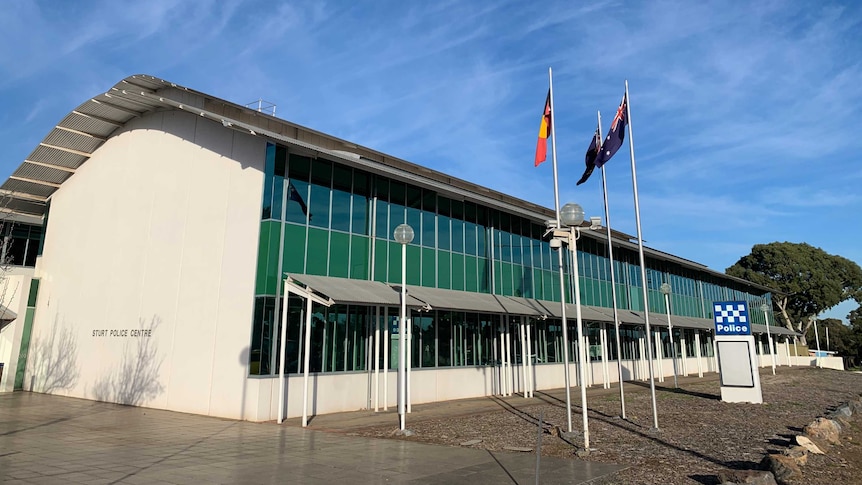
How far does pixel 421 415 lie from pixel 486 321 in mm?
7143

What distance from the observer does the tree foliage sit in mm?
59750

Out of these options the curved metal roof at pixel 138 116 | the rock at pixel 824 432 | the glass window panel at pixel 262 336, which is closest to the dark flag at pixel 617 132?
the curved metal roof at pixel 138 116

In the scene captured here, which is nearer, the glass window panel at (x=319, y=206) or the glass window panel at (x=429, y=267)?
the glass window panel at (x=319, y=206)

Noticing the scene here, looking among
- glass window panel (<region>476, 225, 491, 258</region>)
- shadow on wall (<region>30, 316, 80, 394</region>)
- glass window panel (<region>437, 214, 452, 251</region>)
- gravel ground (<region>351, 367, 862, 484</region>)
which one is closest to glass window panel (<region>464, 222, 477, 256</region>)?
glass window panel (<region>476, 225, 491, 258</region>)

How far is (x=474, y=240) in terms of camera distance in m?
22.1

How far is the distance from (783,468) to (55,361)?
24.0 meters

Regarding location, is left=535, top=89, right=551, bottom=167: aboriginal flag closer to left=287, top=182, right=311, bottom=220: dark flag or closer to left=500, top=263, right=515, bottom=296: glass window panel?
left=287, top=182, right=311, bottom=220: dark flag

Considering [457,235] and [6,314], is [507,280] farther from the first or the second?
[6,314]

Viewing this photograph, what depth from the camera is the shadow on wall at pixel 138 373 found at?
55.4 ft

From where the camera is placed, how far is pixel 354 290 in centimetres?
1509

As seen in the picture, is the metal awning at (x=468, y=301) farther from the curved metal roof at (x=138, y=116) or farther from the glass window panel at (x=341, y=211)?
the curved metal roof at (x=138, y=116)

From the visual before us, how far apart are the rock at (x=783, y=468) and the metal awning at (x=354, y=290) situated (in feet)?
30.5

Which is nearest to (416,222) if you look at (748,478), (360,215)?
(360,215)

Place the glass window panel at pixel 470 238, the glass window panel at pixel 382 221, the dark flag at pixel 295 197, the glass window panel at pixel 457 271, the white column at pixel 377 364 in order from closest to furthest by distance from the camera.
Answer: the dark flag at pixel 295 197 < the white column at pixel 377 364 < the glass window panel at pixel 382 221 < the glass window panel at pixel 457 271 < the glass window panel at pixel 470 238
